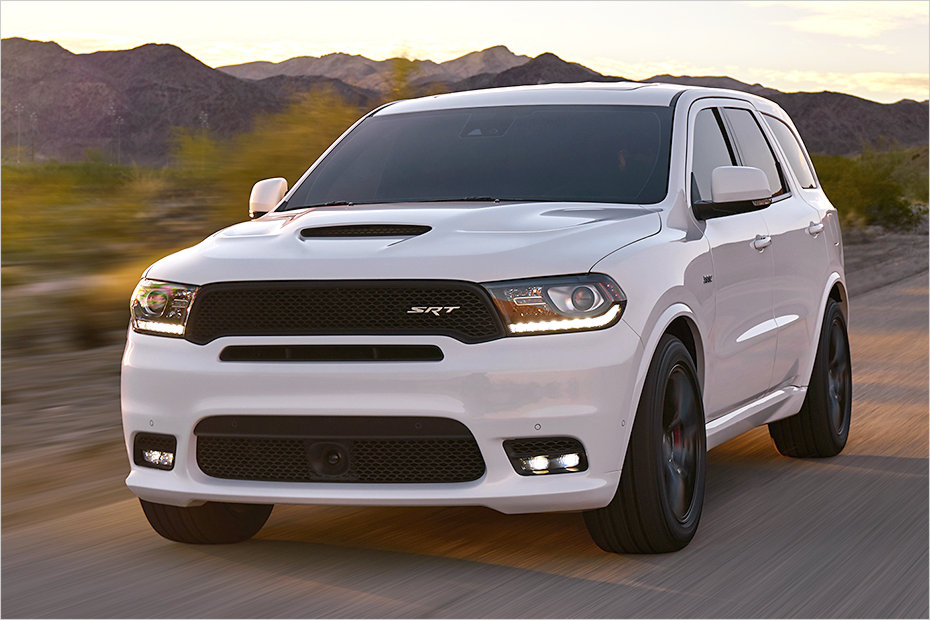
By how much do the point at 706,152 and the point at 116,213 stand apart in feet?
32.6

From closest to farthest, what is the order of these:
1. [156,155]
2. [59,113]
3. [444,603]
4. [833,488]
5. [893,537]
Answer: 1. [444,603]
2. [893,537]
3. [833,488]
4. [156,155]
5. [59,113]

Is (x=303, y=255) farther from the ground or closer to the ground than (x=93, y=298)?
farther from the ground

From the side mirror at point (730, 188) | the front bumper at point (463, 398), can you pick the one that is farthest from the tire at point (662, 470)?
the side mirror at point (730, 188)

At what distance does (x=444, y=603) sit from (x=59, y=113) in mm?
121550

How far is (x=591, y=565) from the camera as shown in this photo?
19.2 feet

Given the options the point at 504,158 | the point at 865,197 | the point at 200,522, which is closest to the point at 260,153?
the point at 504,158

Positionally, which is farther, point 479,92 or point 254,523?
point 479,92

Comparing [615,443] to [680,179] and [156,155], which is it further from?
[156,155]

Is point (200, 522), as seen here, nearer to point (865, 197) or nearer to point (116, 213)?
point (116, 213)

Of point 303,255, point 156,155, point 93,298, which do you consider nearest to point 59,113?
A: point 156,155

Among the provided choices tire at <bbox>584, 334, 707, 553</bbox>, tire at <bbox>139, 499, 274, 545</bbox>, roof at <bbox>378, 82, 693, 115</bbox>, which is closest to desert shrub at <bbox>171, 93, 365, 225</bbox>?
roof at <bbox>378, 82, 693, 115</bbox>

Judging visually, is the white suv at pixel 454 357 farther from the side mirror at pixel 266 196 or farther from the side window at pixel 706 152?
the side mirror at pixel 266 196

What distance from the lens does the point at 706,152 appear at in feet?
24.2

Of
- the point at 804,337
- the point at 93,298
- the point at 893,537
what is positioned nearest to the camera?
the point at 893,537
